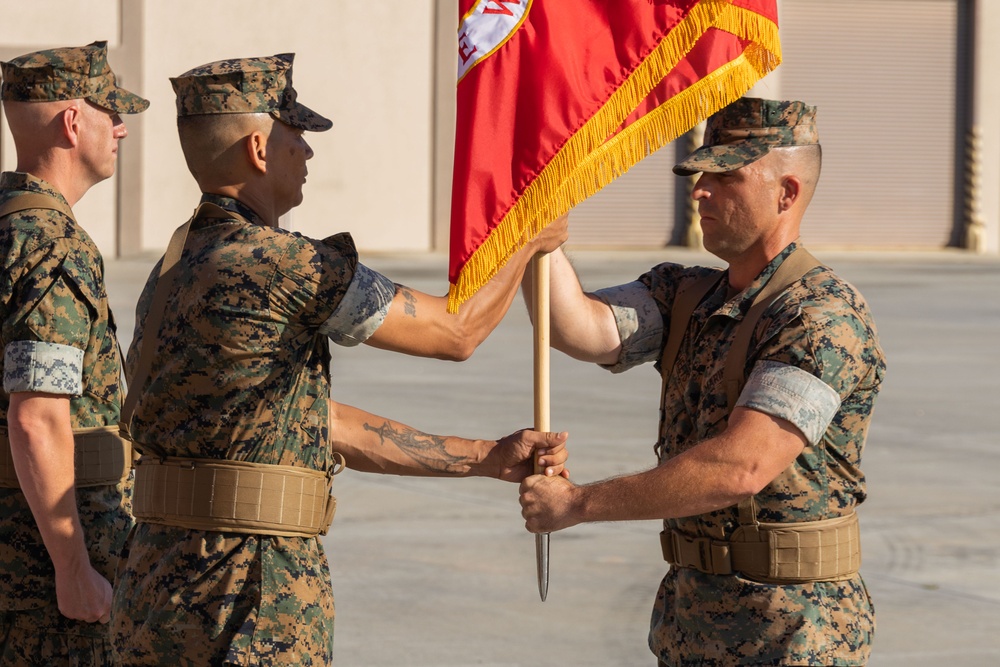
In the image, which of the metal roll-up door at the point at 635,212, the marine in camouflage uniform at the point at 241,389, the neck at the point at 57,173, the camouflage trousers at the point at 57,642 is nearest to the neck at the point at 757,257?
the marine in camouflage uniform at the point at 241,389

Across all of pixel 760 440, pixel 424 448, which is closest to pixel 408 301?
pixel 424 448

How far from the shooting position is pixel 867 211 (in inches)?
1366

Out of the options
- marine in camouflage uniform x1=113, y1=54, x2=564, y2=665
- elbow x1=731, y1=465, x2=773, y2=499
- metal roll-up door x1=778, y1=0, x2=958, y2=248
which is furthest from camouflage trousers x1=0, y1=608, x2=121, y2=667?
metal roll-up door x1=778, y1=0, x2=958, y2=248

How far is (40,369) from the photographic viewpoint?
4031 millimetres

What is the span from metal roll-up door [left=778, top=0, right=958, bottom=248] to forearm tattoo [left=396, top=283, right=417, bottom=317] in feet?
101

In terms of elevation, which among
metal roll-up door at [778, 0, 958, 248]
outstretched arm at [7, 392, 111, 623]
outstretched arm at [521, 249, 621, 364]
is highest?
metal roll-up door at [778, 0, 958, 248]

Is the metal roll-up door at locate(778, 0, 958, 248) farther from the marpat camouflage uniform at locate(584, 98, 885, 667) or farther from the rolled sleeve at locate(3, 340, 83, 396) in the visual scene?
the rolled sleeve at locate(3, 340, 83, 396)

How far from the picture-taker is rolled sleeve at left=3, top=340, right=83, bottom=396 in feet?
13.2

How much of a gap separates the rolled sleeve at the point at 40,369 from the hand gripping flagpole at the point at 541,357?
1.17m

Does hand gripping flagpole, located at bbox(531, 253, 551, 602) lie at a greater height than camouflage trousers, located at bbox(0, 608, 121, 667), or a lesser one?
greater

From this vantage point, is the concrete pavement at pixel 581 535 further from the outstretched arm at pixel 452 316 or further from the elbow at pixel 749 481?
the elbow at pixel 749 481

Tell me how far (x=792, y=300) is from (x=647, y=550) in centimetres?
457

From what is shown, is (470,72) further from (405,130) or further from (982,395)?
(405,130)

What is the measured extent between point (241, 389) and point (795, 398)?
1.25 meters
